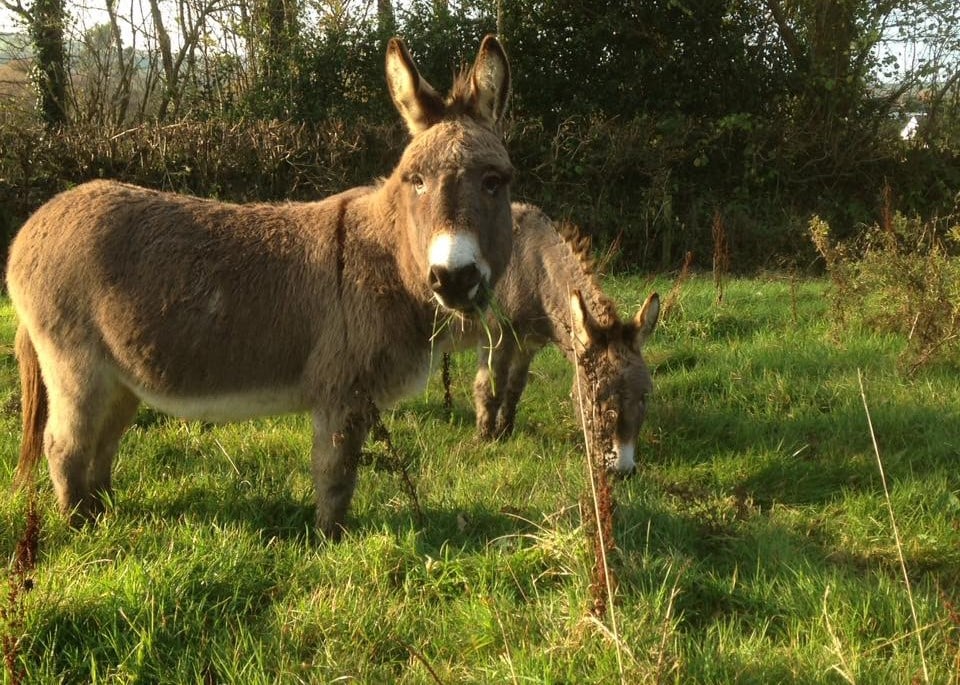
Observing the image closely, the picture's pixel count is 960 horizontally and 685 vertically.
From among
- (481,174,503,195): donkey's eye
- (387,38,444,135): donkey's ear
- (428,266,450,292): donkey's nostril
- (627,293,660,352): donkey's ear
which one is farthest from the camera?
(627,293,660,352): donkey's ear

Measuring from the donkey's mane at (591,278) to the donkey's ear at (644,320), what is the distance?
0.39ft

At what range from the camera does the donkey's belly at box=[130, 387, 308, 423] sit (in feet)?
10.3

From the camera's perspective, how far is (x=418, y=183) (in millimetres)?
2916

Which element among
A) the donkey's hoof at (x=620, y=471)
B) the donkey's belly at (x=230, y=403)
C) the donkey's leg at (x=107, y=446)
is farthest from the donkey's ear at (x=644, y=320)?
the donkey's leg at (x=107, y=446)

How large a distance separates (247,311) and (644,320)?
6.97 ft

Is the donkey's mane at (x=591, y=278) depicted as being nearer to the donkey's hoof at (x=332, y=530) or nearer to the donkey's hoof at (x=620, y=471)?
the donkey's hoof at (x=620, y=471)

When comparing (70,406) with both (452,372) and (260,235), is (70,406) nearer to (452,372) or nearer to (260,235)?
(260,235)

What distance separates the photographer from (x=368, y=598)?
8.48 feet

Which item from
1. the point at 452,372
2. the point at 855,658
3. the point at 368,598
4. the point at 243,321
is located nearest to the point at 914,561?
the point at 855,658

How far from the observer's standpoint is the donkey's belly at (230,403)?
3.14 meters

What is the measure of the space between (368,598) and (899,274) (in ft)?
16.5

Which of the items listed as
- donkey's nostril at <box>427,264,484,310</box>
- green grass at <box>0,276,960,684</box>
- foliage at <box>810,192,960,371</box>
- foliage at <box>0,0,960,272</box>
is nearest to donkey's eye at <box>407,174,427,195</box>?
donkey's nostril at <box>427,264,484,310</box>

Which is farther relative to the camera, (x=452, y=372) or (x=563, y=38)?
(x=563, y=38)

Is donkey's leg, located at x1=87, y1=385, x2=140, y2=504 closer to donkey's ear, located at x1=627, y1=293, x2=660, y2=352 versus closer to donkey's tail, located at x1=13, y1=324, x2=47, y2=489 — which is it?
donkey's tail, located at x1=13, y1=324, x2=47, y2=489
